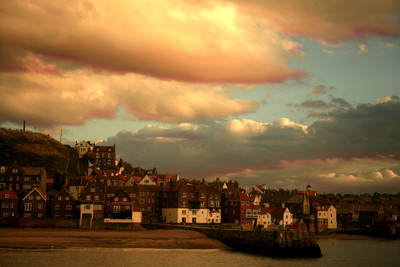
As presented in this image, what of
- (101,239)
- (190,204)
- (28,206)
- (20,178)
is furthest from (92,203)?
(20,178)

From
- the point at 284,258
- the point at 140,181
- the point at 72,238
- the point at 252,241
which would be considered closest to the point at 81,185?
the point at 140,181

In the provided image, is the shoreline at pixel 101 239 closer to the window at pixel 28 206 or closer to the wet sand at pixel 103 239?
the wet sand at pixel 103 239

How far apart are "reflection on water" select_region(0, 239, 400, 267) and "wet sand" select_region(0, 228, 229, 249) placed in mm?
3912

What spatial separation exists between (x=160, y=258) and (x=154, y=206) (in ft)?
191

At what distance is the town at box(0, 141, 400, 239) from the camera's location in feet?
400

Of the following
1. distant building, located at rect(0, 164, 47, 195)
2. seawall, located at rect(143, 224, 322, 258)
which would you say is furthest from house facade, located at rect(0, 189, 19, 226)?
seawall, located at rect(143, 224, 322, 258)

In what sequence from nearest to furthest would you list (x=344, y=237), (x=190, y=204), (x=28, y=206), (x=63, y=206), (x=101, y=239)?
1. (x=101, y=239)
2. (x=28, y=206)
3. (x=63, y=206)
4. (x=190, y=204)
5. (x=344, y=237)

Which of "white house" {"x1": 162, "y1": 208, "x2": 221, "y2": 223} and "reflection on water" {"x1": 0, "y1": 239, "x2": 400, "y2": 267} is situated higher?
"white house" {"x1": 162, "y1": 208, "x2": 221, "y2": 223}

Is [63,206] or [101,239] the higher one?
[63,206]

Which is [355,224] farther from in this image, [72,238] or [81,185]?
[72,238]

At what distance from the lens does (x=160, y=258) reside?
81.5m

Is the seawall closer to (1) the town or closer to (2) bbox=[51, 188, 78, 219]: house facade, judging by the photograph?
(1) the town

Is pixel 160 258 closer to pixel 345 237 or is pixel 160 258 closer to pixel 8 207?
pixel 8 207

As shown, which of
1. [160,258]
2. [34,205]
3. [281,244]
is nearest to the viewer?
[160,258]
